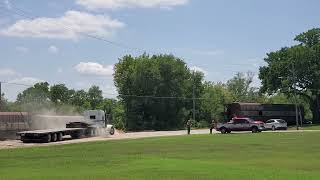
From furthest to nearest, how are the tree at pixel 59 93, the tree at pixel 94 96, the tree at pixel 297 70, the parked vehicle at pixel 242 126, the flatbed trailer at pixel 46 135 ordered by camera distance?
the tree at pixel 94 96 → the tree at pixel 59 93 → the tree at pixel 297 70 → the parked vehicle at pixel 242 126 → the flatbed trailer at pixel 46 135

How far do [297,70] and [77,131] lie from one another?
51199mm

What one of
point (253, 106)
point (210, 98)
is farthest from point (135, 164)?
point (210, 98)

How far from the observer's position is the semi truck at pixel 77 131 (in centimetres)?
4691

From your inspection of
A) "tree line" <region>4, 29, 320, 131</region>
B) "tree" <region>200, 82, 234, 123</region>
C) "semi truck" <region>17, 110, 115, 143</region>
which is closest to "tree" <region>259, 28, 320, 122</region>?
"tree line" <region>4, 29, 320, 131</region>

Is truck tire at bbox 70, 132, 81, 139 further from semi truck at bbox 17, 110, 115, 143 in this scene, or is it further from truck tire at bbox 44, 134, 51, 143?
truck tire at bbox 44, 134, 51, 143

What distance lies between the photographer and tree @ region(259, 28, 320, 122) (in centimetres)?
9419

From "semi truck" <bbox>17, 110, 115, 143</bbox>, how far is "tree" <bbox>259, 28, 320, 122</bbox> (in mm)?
40355

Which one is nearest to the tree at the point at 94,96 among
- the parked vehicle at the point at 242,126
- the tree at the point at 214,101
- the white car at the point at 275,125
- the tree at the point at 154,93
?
the tree at the point at 214,101

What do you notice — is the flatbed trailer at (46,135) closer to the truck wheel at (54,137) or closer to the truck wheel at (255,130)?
the truck wheel at (54,137)

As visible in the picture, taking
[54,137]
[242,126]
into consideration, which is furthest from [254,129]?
[54,137]

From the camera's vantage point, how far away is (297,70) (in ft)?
311

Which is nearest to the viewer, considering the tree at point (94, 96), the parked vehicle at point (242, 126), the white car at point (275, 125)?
the parked vehicle at point (242, 126)

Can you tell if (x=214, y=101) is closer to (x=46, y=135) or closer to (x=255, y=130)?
(x=255, y=130)

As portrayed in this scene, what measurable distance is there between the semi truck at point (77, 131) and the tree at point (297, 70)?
132ft
